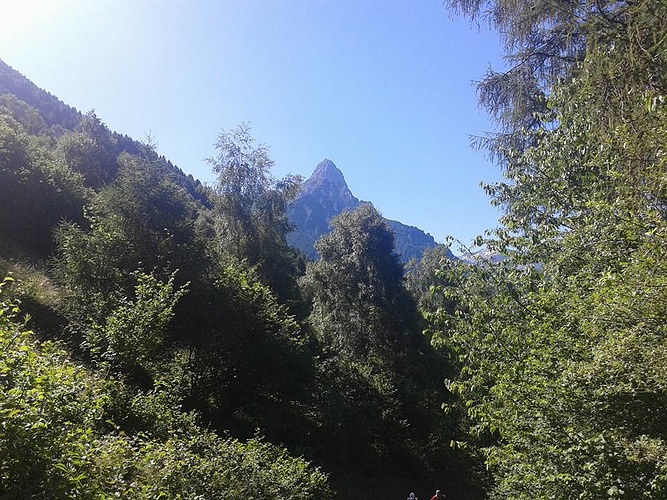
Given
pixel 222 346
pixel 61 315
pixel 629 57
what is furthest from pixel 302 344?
pixel 629 57

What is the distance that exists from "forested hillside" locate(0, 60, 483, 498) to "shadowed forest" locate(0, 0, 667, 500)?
55 mm

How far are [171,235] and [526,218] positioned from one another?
11972 millimetres

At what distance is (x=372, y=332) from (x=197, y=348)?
11160mm

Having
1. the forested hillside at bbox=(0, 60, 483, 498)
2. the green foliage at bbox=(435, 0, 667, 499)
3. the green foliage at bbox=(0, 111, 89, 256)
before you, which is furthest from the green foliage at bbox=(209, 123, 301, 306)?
the green foliage at bbox=(435, 0, 667, 499)

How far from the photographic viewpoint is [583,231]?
211 inches

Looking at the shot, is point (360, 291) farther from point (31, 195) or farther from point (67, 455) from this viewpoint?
point (67, 455)

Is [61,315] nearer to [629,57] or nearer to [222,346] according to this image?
[222,346]

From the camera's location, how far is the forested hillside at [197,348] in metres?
4.12

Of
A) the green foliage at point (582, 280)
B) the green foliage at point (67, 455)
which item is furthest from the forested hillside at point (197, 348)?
A: the green foliage at point (582, 280)

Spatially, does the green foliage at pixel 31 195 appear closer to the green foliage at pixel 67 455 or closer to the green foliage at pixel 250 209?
the green foliage at pixel 250 209

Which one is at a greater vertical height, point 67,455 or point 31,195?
point 31,195

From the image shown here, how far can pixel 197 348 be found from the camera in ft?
48.2

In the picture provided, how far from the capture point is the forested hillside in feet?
13.5

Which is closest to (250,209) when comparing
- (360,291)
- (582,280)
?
(360,291)
